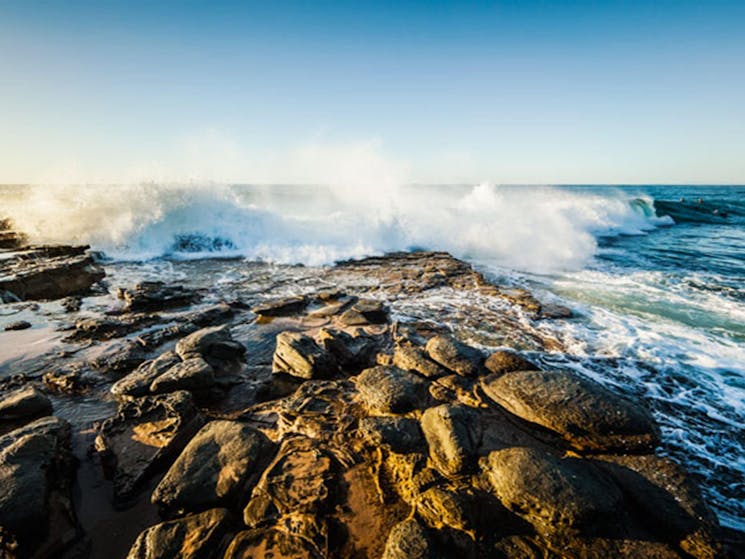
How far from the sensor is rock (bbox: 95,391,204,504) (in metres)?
2.98

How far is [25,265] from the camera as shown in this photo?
10203 millimetres

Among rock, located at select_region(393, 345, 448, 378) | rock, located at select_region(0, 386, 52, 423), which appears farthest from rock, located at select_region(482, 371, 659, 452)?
rock, located at select_region(0, 386, 52, 423)

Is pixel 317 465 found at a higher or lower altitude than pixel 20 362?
higher

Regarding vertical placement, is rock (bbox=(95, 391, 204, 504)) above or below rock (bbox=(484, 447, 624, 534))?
below

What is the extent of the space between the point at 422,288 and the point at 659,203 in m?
36.1

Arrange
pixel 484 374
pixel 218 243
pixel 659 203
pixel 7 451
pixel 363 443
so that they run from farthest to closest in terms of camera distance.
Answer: pixel 659 203 < pixel 218 243 < pixel 484 374 < pixel 363 443 < pixel 7 451

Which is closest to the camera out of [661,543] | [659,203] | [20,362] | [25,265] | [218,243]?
[661,543]

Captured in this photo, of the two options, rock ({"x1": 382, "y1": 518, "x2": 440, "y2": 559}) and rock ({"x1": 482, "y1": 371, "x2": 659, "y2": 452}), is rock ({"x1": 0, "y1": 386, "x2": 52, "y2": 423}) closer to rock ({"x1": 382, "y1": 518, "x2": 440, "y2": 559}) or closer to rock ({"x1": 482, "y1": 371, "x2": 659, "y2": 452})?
rock ({"x1": 382, "y1": 518, "x2": 440, "y2": 559})

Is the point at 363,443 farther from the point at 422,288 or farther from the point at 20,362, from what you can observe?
the point at 422,288

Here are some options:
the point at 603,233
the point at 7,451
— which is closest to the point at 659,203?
the point at 603,233

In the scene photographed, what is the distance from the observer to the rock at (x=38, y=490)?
2357 millimetres

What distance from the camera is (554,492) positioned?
2398 mm

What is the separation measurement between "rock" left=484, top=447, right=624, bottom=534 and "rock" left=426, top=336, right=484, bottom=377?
1.79m

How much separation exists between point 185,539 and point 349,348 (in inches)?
128
